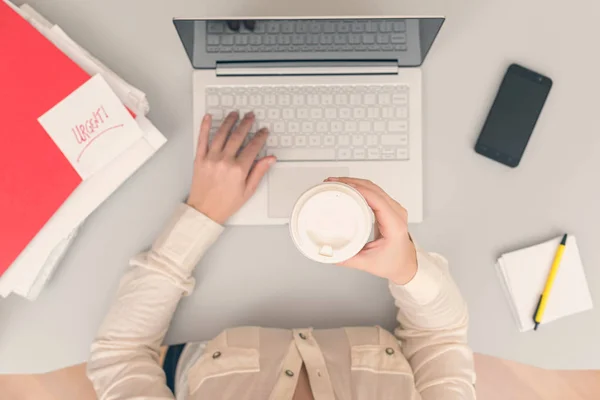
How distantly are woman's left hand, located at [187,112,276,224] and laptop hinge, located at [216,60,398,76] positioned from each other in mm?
70

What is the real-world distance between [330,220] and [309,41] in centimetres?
37

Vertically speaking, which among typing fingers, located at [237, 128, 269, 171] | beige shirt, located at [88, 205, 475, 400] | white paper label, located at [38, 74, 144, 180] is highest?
white paper label, located at [38, 74, 144, 180]

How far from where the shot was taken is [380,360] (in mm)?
742

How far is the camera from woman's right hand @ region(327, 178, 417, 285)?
59 centimetres

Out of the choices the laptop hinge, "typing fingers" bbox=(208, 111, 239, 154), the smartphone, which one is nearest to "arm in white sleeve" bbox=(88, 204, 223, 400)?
"typing fingers" bbox=(208, 111, 239, 154)

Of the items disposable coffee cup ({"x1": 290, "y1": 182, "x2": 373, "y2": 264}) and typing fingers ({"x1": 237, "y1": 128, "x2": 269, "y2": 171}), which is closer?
disposable coffee cup ({"x1": 290, "y1": 182, "x2": 373, "y2": 264})

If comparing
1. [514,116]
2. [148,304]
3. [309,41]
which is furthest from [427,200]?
[148,304]

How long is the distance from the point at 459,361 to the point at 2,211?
722mm

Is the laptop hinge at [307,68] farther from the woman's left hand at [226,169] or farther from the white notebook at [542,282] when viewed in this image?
the white notebook at [542,282]

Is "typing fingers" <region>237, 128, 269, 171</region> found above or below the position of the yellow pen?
above

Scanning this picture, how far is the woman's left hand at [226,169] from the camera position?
77 centimetres

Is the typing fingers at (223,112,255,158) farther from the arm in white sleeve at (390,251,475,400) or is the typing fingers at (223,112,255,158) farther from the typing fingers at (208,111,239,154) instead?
the arm in white sleeve at (390,251,475,400)

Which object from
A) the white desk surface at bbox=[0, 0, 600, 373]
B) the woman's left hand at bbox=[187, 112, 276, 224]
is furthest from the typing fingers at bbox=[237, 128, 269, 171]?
the white desk surface at bbox=[0, 0, 600, 373]

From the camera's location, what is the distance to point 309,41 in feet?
2.57
